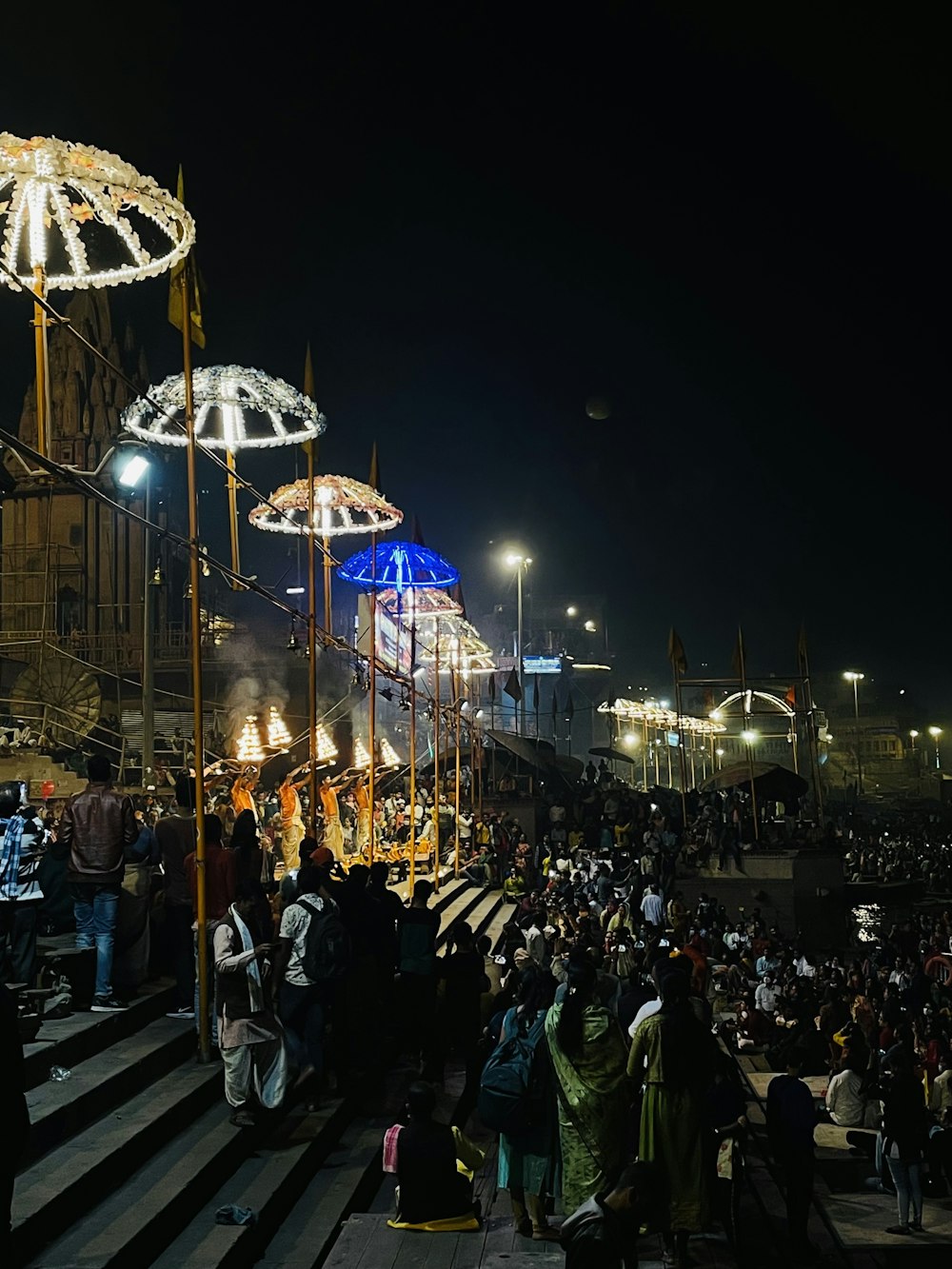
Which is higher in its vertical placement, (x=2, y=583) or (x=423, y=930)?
(x=2, y=583)

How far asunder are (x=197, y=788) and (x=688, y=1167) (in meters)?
4.95

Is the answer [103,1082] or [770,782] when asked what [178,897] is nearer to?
[103,1082]

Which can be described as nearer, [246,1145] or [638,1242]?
[638,1242]

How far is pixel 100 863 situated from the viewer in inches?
348

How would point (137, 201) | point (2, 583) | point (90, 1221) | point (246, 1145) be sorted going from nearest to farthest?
1. point (90, 1221)
2. point (246, 1145)
3. point (137, 201)
4. point (2, 583)

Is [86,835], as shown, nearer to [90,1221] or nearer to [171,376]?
[90,1221]

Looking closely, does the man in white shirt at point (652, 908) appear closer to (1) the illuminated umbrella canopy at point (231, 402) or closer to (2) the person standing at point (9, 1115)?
(1) the illuminated umbrella canopy at point (231, 402)

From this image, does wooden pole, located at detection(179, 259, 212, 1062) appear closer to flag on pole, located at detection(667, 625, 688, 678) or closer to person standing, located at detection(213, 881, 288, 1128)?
person standing, located at detection(213, 881, 288, 1128)

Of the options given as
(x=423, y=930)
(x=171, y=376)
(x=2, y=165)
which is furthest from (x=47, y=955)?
(x=171, y=376)

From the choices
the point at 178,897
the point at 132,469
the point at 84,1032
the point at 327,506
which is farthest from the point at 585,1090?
the point at 327,506

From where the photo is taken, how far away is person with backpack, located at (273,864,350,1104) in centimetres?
884

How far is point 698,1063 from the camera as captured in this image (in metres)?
7.06

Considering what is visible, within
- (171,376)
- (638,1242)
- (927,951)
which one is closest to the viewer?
(638,1242)

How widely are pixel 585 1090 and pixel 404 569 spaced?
18991 millimetres
